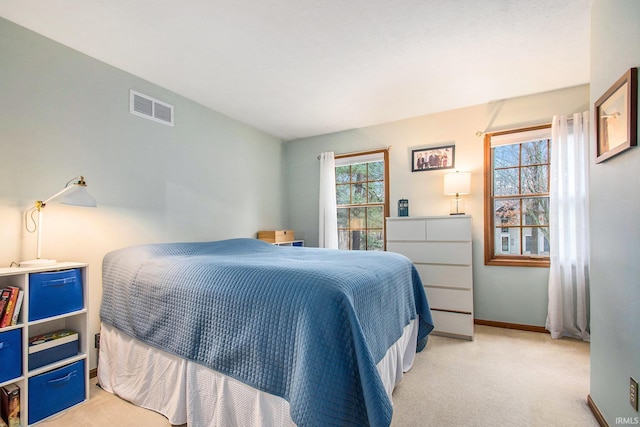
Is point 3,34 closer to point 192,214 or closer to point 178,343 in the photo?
point 192,214

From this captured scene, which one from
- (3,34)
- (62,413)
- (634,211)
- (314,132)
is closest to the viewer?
(634,211)

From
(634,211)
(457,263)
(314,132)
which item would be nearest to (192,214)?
(314,132)

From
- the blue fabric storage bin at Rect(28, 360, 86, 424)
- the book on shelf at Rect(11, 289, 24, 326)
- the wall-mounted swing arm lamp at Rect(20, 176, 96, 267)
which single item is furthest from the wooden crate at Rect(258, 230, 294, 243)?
the book on shelf at Rect(11, 289, 24, 326)

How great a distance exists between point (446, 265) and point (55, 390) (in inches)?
129

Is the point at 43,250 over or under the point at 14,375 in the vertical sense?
over

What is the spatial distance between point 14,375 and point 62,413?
39 cm

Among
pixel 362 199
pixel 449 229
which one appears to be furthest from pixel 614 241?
pixel 362 199

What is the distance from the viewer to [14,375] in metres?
1.63

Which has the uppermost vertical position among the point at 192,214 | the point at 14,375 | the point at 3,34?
the point at 3,34

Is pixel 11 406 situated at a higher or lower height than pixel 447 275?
lower

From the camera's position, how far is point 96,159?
2.37m

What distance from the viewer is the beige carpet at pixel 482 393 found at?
5.63 feet

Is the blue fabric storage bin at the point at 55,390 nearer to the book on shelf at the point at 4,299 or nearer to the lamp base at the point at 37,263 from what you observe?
the book on shelf at the point at 4,299

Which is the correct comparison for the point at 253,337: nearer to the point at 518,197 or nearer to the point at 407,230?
the point at 407,230
